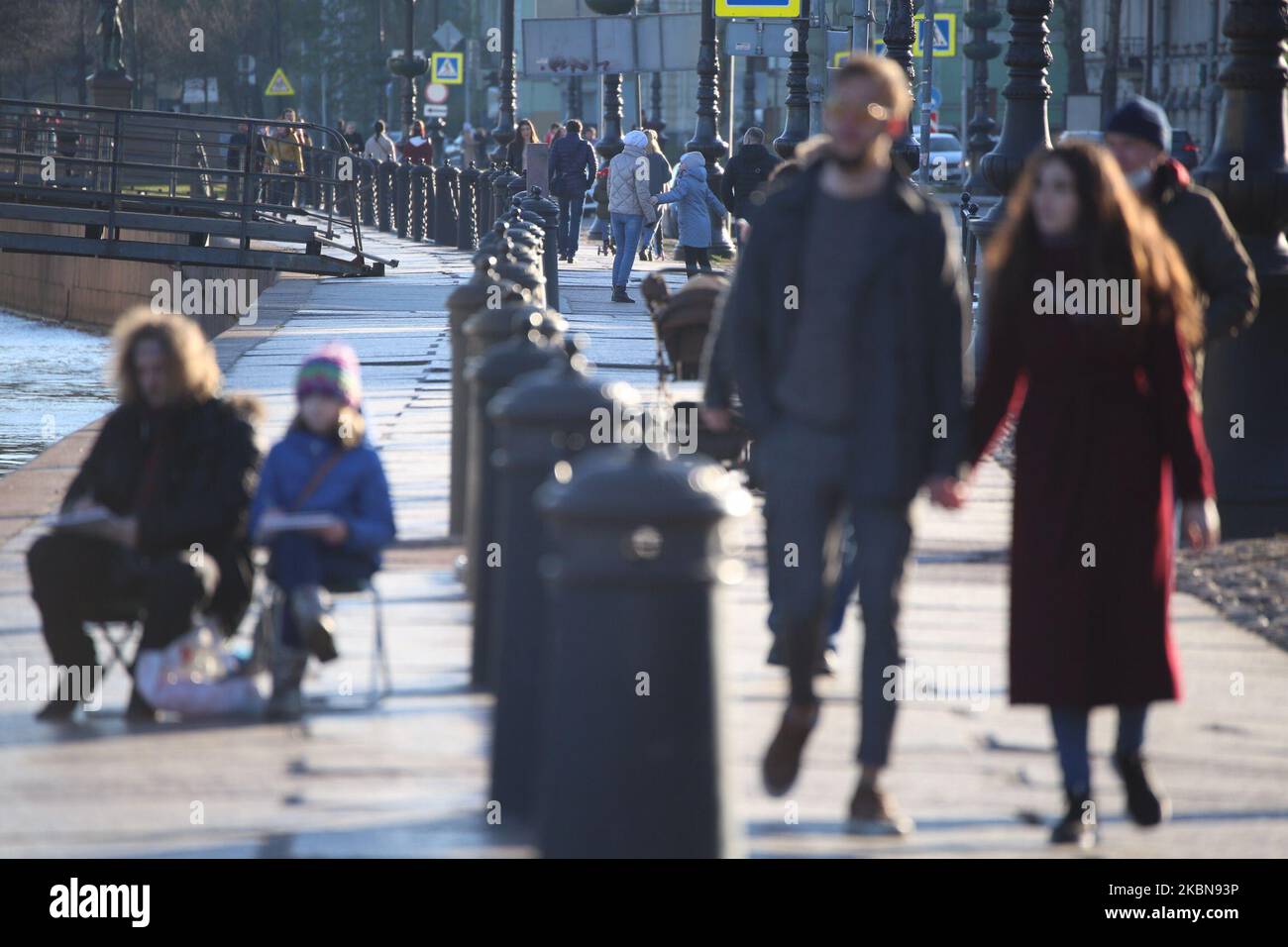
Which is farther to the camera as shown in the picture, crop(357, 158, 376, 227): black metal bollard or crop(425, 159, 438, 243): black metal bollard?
crop(357, 158, 376, 227): black metal bollard

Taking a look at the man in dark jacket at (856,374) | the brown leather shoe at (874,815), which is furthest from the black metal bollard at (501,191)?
the brown leather shoe at (874,815)

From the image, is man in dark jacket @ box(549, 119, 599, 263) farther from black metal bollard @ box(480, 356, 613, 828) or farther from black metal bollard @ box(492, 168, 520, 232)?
black metal bollard @ box(480, 356, 613, 828)

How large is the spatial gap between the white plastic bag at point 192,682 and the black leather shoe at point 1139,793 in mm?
2455

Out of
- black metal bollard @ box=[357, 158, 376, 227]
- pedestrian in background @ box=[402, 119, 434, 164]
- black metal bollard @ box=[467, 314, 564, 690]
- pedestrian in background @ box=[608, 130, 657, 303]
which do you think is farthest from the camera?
black metal bollard @ box=[357, 158, 376, 227]

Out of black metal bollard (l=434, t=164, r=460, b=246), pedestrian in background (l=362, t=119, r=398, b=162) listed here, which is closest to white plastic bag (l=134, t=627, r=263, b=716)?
black metal bollard (l=434, t=164, r=460, b=246)

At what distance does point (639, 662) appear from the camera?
14.0ft

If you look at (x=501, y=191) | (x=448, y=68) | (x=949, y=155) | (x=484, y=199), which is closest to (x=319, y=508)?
(x=501, y=191)

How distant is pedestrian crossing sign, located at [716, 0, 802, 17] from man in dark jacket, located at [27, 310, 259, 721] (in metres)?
20.4

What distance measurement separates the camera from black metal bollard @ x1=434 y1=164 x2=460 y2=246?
1416 inches

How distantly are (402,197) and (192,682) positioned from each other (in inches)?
1327

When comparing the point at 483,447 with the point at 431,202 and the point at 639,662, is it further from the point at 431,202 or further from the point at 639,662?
the point at 431,202

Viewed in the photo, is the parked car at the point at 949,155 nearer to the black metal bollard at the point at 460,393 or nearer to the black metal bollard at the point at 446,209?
the black metal bollard at the point at 446,209
